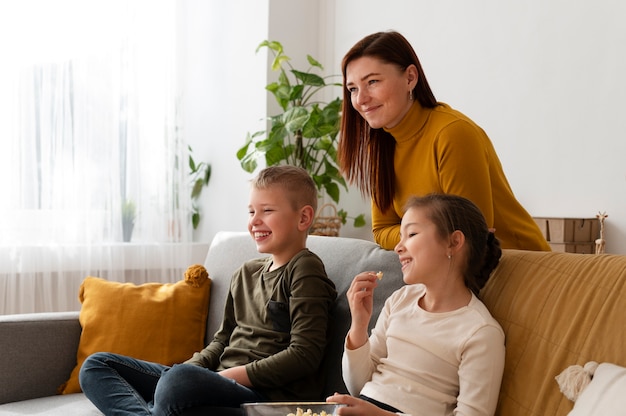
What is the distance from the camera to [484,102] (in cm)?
336

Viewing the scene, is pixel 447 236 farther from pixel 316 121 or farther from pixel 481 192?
pixel 316 121

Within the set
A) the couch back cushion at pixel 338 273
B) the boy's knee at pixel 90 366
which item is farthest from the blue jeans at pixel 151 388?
the couch back cushion at pixel 338 273

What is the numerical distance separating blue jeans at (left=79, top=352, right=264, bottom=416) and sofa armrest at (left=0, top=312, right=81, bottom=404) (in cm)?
32

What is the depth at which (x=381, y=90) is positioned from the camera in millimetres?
1998

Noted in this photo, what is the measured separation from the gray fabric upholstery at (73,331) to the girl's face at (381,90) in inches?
14.0

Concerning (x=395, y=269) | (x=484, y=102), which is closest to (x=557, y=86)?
(x=484, y=102)

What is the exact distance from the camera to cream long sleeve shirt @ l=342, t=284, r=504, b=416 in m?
1.53

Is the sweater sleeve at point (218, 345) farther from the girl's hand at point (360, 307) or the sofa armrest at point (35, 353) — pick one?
the girl's hand at point (360, 307)

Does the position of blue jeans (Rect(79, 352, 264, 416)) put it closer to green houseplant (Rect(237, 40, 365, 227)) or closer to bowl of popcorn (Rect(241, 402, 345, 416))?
bowl of popcorn (Rect(241, 402, 345, 416))

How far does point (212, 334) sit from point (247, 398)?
0.65 m

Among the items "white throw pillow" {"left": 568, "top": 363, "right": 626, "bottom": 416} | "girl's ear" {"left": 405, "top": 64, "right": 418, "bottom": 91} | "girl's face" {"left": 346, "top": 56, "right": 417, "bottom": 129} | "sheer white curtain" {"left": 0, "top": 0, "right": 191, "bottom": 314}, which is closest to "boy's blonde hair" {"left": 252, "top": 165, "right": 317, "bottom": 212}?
"girl's face" {"left": 346, "top": 56, "right": 417, "bottom": 129}

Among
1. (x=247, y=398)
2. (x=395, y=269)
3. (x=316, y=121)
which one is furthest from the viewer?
(x=316, y=121)

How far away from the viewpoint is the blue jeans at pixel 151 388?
5.64 ft

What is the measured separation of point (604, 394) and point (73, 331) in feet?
5.46
